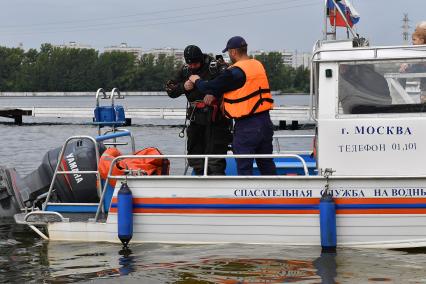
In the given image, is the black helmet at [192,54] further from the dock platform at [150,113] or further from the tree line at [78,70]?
the tree line at [78,70]

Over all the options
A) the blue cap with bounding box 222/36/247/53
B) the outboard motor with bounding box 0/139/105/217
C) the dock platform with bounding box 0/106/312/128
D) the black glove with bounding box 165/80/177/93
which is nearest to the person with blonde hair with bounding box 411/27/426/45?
the blue cap with bounding box 222/36/247/53

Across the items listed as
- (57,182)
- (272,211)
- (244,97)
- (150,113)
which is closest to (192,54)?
(244,97)

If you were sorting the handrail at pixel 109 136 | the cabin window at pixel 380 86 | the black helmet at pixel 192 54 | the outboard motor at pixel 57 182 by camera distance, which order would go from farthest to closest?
1. the handrail at pixel 109 136
2. the outboard motor at pixel 57 182
3. the black helmet at pixel 192 54
4. the cabin window at pixel 380 86

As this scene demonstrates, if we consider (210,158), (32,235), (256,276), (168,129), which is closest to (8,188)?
(32,235)

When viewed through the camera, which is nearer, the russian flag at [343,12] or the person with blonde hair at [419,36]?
the person with blonde hair at [419,36]

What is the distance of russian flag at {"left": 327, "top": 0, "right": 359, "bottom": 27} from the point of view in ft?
29.2

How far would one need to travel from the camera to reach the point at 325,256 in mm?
8109

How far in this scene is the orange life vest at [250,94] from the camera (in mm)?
8422

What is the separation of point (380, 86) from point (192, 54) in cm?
219

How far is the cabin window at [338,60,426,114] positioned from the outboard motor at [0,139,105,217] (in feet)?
10.4

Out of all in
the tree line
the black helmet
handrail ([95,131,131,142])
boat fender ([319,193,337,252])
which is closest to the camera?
boat fender ([319,193,337,252])

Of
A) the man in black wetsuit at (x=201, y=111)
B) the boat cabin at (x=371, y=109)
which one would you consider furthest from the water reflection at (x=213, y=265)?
the man in black wetsuit at (x=201, y=111)

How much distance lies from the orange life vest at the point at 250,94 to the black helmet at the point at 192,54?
736 mm

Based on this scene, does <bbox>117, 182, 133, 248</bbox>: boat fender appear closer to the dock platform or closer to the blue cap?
the blue cap
